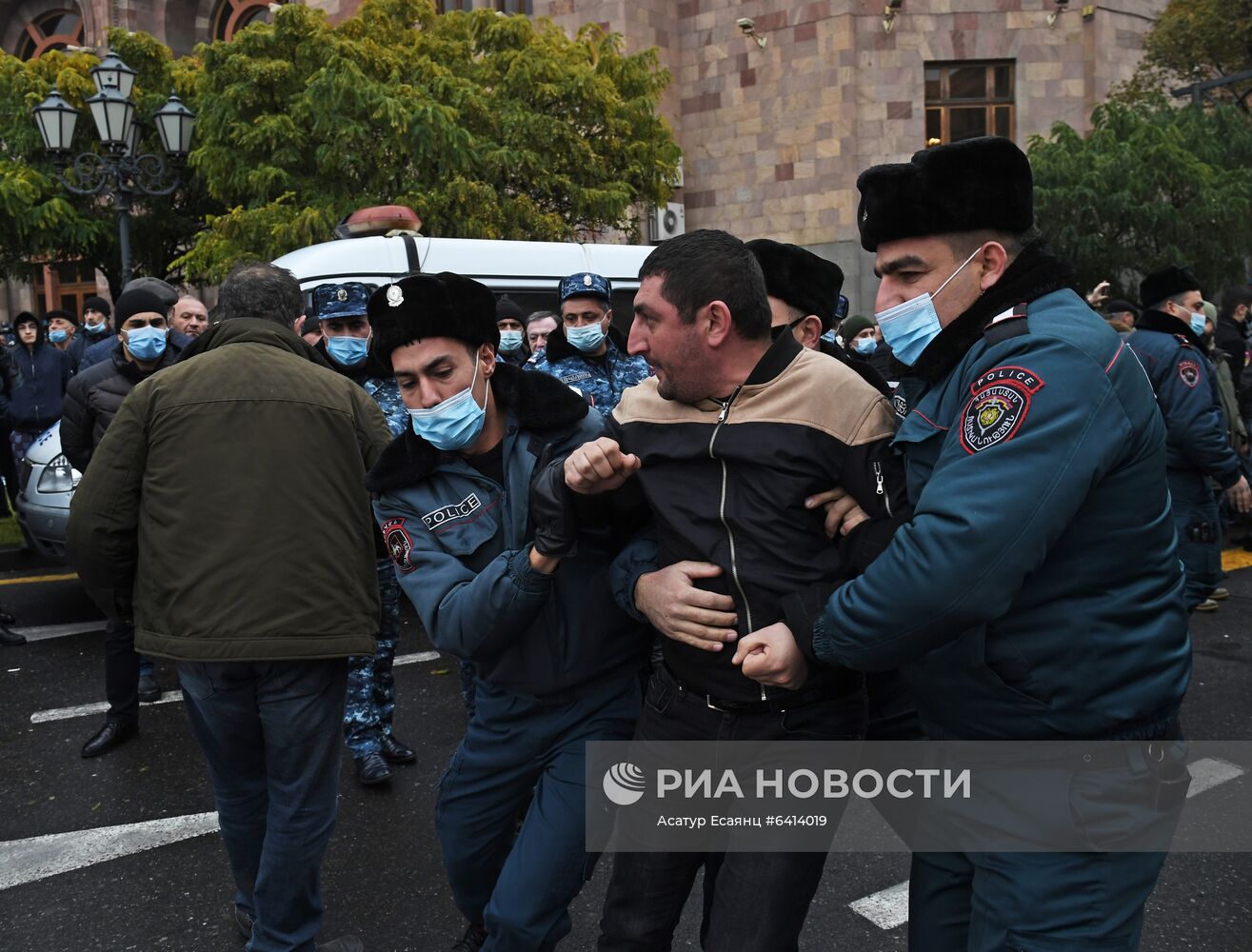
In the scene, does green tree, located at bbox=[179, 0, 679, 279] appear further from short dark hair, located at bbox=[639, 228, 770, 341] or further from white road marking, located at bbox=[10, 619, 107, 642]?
short dark hair, located at bbox=[639, 228, 770, 341]

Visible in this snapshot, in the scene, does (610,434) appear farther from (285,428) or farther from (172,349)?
(172,349)

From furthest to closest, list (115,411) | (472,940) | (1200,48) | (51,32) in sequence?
(51,32) → (1200,48) → (115,411) → (472,940)

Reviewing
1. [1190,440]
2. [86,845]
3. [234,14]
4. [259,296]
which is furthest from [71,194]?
[1190,440]

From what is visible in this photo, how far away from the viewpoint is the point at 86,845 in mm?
4062

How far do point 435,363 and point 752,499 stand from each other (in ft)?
2.97

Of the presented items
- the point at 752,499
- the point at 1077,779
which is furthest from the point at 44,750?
the point at 1077,779

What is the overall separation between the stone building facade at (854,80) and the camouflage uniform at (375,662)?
13898 mm

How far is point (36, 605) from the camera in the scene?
7.72 m

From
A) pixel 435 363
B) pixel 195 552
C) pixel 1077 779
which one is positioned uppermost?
pixel 435 363

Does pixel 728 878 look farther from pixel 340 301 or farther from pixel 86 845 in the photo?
pixel 340 301

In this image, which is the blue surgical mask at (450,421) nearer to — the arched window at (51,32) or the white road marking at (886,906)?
the white road marking at (886,906)

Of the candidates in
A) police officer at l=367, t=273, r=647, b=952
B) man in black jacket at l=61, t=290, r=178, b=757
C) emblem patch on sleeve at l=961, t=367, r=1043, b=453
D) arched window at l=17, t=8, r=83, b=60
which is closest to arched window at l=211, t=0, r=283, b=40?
arched window at l=17, t=8, r=83, b=60

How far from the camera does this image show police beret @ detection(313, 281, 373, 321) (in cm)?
535

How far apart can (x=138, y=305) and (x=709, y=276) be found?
13.2 ft
